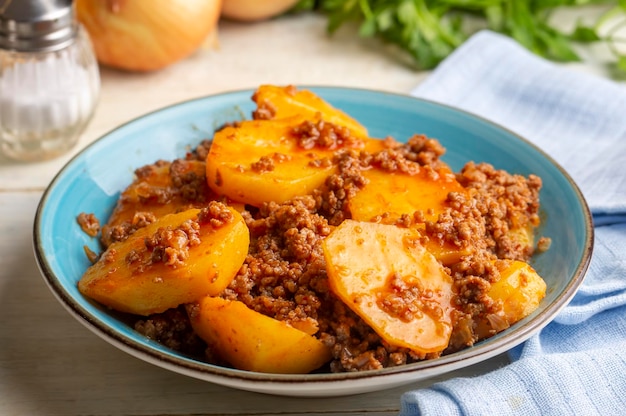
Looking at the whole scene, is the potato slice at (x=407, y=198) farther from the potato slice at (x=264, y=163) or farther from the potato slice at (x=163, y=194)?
the potato slice at (x=163, y=194)

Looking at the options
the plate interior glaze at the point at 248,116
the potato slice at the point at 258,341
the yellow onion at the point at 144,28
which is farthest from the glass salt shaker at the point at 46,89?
the potato slice at the point at 258,341

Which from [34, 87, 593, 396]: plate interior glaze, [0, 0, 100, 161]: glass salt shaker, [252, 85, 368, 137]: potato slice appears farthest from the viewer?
[0, 0, 100, 161]: glass salt shaker

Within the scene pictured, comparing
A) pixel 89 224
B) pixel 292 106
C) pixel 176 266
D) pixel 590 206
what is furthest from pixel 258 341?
pixel 590 206

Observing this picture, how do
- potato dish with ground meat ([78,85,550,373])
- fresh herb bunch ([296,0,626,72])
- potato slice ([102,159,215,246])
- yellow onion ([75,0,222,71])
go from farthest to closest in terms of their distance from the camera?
fresh herb bunch ([296,0,626,72])
yellow onion ([75,0,222,71])
potato slice ([102,159,215,246])
potato dish with ground meat ([78,85,550,373])

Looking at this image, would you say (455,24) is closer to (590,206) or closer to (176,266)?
(590,206)

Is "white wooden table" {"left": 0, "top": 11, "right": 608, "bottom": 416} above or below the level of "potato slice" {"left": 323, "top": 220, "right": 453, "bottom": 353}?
below

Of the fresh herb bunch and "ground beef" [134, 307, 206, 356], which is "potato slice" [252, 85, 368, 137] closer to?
"ground beef" [134, 307, 206, 356]

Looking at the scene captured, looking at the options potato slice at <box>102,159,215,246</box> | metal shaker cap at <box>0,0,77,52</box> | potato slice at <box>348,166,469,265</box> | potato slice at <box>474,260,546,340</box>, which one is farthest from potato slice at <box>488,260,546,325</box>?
metal shaker cap at <box>0,0,77,52</box>
